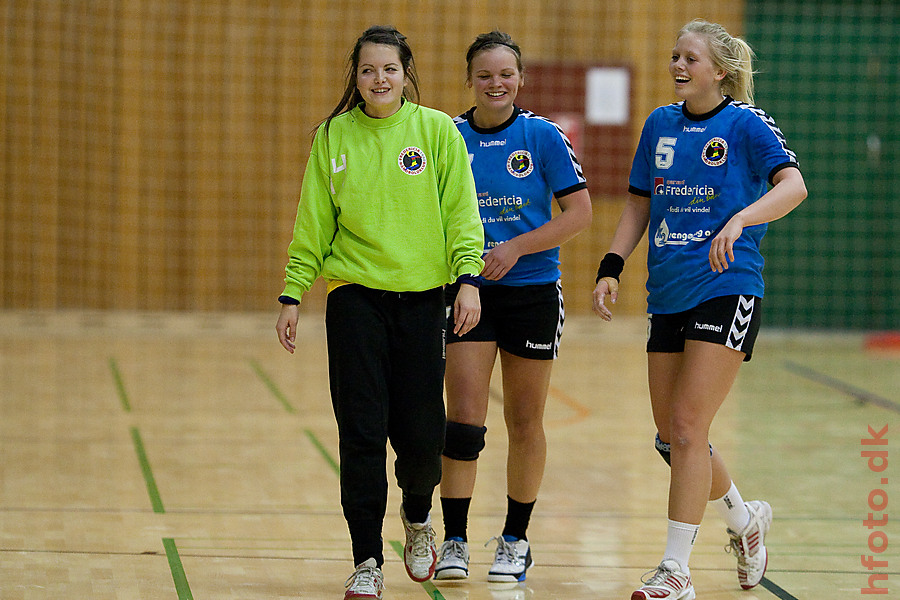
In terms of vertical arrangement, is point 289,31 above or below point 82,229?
above

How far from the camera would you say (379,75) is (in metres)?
2.81

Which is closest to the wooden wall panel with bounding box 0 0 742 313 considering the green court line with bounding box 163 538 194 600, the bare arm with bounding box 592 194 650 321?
the green court line with bounding box 163 538 194 600

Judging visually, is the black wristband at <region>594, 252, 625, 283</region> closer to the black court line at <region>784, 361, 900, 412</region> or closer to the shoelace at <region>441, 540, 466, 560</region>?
the shoelace at <region>441, 540, 466, 560</region>

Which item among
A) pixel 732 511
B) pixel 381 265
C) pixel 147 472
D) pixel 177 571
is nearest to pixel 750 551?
pixel 732 511

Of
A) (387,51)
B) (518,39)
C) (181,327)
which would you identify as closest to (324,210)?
(387,51)

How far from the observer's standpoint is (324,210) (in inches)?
113

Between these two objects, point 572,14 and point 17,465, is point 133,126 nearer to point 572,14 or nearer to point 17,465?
point 572,14

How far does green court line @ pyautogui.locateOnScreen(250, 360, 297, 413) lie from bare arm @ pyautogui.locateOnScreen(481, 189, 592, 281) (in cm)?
293

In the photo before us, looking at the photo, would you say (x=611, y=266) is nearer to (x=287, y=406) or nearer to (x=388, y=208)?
(x=388, y=208)

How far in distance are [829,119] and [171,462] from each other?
6.40m

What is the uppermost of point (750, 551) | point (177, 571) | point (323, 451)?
point (750, 551)

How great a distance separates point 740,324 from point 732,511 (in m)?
0.60

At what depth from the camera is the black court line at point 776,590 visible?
3114 millimetres

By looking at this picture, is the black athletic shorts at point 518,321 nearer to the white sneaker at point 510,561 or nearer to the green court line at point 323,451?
the white sneaker at point 510,561
